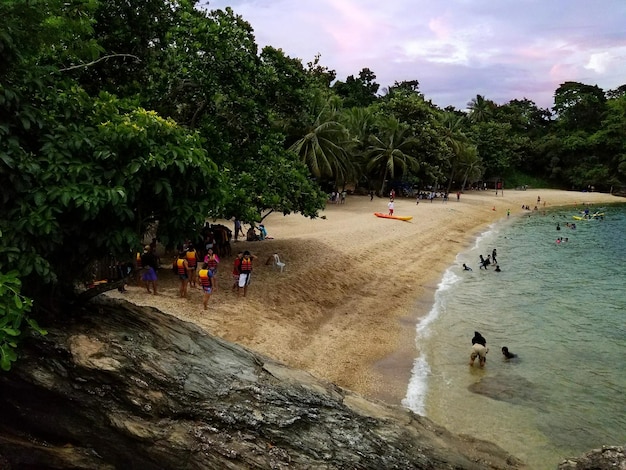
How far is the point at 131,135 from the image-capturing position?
5.46m

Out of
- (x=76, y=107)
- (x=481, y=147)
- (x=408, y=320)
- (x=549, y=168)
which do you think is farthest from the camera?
(x=549, y=168)

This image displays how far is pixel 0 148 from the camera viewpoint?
16.6 feet

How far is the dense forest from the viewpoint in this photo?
205 inches

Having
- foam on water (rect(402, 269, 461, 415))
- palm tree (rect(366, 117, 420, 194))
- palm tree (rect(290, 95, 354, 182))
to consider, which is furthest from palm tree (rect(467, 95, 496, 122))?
foam on water (rect(402, 269, 461, 415))

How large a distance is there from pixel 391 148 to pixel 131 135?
4366 cm

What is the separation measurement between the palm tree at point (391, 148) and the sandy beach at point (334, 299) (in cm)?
1623

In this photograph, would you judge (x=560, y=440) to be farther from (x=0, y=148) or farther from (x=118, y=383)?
(x=0, y=148)

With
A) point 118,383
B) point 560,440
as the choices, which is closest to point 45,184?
point 118,383

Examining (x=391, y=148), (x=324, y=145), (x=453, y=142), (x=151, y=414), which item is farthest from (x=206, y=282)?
(x=453, y=142)

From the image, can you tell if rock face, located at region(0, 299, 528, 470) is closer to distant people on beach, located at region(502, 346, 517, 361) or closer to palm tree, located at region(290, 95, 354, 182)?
distant people on beach, located at region(502, 346, 517, 361)

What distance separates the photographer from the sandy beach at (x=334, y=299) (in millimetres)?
12273

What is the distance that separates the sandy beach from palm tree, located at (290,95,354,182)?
538 centimetres

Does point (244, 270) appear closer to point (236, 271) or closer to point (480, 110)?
point (236, 271)

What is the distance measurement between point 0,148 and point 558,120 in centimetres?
9487
